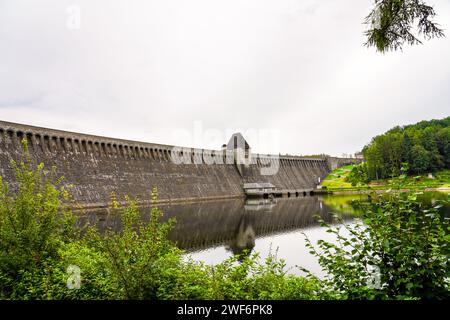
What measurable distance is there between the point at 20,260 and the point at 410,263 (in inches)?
265

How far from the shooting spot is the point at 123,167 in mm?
41719

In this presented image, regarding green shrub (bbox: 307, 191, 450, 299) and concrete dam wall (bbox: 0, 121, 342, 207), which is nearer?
green shrub (bbox: 307, 191, 450, 299)

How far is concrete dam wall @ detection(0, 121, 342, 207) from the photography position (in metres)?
32.2

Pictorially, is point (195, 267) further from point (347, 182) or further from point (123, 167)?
point (347, 182)

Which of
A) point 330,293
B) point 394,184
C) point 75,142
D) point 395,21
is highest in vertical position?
point 75,142

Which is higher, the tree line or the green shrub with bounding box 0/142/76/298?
the tree line

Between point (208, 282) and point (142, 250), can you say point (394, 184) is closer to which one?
point (208, 282)

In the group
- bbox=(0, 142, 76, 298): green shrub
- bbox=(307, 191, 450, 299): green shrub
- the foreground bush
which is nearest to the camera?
bbox=(307, 191, 450, 299): green shrub

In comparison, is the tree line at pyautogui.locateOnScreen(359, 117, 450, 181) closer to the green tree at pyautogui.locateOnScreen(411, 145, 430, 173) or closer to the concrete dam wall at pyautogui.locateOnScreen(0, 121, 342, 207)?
the green tree at pyautogui.locateOnScreen(411, 145, 430, 173)

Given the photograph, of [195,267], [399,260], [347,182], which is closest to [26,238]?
[195,267]

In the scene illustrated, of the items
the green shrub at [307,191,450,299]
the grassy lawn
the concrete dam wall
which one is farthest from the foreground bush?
the grassy lawn
